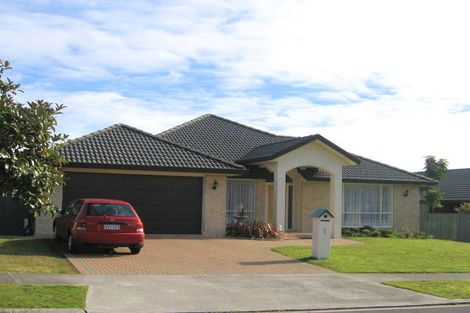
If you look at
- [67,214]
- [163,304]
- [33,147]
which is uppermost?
[33,147]

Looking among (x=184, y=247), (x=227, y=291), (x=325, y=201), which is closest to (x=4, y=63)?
(x=227, y=291)

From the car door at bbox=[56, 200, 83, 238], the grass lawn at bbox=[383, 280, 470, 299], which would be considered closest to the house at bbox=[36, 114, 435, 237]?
the car door at bbox=[56, 200, 83, 238]

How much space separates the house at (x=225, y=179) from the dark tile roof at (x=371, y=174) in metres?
0.06

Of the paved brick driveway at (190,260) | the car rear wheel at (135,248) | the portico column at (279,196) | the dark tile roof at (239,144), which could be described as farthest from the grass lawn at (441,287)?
the dark tile roof at (239,144)

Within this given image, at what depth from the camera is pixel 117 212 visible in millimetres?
16516

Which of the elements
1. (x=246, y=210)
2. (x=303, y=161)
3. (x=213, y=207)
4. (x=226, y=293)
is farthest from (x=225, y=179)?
(x=226, y=293)

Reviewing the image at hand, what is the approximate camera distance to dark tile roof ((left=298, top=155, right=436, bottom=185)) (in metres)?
27.8

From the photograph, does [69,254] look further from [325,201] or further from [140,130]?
[325,201]

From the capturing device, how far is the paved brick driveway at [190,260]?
47.3 feet

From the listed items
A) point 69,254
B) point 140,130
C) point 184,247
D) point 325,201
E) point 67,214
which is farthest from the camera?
point 325,201

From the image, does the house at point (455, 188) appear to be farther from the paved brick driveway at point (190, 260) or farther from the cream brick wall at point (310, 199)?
the paved brick driveway at point (190, 260)

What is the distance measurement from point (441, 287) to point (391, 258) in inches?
203

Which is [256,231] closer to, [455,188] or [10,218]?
[10,218]

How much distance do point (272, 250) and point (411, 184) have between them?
530 inches
